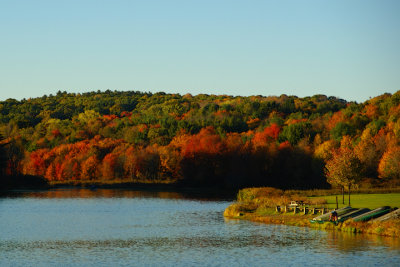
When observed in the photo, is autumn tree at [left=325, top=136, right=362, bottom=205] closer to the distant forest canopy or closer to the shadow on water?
the shadow on water

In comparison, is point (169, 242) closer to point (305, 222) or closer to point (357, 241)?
point (305, 222)

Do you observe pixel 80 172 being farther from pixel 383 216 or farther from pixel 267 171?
pixel 383 216

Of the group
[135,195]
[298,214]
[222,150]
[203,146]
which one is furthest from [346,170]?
[203,146]

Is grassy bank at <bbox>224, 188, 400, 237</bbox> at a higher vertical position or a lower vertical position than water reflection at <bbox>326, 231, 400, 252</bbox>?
higher

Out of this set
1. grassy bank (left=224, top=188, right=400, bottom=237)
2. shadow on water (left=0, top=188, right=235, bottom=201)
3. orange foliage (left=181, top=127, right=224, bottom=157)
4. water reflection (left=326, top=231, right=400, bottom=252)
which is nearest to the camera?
water reflection (left=326, top=231, right=400, bottom=252)

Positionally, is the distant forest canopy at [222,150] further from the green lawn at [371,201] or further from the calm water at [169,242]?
the calm water at [169,242]

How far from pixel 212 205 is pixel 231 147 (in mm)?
55905

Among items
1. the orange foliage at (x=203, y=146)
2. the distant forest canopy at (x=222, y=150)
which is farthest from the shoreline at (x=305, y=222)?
the orange foliage at (x=203, y=146)

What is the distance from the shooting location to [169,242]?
1838 inches

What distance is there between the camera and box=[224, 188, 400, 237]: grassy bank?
47031 mm

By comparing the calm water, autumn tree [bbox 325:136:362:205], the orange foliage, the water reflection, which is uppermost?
the orange foliage

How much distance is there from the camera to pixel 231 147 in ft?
439

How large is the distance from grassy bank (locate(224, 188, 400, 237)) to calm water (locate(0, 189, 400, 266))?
1.74m

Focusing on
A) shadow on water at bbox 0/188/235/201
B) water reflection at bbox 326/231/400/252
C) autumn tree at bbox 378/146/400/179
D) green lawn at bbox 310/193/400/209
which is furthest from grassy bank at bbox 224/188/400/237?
autumn tree at bbox 378/146/400/179
